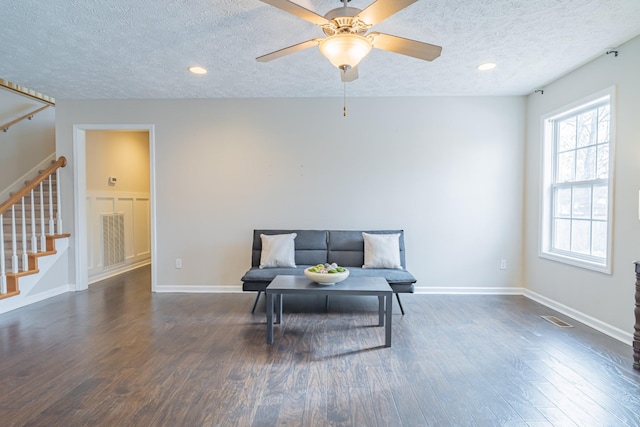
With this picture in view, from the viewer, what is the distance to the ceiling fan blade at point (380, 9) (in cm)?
165

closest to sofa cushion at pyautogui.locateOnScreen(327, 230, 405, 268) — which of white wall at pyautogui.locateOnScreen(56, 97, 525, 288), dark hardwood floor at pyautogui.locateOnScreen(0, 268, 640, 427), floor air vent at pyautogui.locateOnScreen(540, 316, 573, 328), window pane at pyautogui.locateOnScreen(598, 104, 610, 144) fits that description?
A: white wall at pyautogui.locateOnScreen(56, 97, 525, 288)

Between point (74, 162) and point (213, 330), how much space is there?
3.12 meters

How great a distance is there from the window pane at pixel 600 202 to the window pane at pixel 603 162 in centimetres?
11

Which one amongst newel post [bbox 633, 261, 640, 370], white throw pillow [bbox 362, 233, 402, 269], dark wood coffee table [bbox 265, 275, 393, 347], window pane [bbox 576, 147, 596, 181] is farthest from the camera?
white throw pillow [bbox 362, 233, 402, 269]

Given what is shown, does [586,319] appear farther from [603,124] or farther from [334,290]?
[334,290]

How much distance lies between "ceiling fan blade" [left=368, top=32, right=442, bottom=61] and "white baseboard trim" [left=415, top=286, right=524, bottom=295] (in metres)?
2.94

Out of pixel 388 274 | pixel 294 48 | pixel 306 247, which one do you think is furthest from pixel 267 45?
pixel 388 274

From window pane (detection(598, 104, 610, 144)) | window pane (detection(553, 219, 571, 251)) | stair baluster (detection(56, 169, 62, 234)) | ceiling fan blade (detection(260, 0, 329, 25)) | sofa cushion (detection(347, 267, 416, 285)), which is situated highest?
ceiling fan blade (detection(260, 0, 329, 25))

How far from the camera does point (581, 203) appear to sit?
3359 mm

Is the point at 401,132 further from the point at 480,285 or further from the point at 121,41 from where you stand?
the point at 121,41

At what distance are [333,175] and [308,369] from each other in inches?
100.0

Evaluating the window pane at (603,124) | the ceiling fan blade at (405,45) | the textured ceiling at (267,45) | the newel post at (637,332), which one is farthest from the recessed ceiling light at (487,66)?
the newel post at (637,332)

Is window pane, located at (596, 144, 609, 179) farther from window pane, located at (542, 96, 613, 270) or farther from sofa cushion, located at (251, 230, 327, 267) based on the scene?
sofa cushion, located at (251, 230, 327, 267)

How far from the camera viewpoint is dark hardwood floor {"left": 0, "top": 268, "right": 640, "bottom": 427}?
1.78 metres
